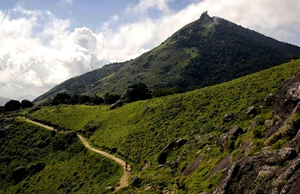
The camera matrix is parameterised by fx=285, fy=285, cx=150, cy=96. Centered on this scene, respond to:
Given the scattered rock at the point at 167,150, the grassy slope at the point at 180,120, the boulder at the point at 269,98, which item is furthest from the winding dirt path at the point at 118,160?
the boulder at the point at 269,98

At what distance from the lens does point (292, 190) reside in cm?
1396

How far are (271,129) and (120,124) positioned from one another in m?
64.5

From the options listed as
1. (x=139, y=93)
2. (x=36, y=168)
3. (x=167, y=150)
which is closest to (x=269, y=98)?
(x=167, y=150)

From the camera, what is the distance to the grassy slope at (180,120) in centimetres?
4801

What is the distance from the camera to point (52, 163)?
3216 inches

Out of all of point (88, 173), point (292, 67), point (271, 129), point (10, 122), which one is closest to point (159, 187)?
point (271, 129)

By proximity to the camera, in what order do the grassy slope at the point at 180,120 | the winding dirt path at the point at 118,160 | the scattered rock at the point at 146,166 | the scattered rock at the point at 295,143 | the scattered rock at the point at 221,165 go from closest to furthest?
the scattered rock at the point at 295,143
the scattered rock at the point at 221,165
the grassy slope at the point at 180,120
the winding dirt path at the point at 118,160
the scattered rock at the point at 146,166

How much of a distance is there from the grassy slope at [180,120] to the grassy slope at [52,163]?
616cm

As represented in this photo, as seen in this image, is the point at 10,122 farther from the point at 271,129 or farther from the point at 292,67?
the point at 271,129

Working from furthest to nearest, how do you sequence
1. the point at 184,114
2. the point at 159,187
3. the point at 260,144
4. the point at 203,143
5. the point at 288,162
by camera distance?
the point at 184,114, the point at 203,143, the point at 159,187, the point at 260,144, the point at 288,162

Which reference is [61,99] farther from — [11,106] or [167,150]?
[167,150]

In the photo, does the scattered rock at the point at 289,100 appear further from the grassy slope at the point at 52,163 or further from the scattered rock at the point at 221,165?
the grassy slope at the point at 52,163

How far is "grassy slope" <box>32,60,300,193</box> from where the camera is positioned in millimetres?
48009

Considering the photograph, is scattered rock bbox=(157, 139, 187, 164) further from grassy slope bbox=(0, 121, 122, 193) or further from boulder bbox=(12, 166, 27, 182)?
boulder bbox=(12, 166, 27, 182)
